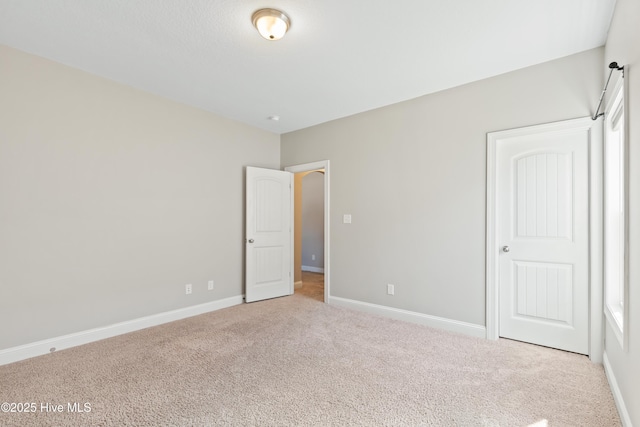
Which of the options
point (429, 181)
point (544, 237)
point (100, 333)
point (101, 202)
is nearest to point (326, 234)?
point (429, 181)

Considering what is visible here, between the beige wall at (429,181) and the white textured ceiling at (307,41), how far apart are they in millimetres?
233

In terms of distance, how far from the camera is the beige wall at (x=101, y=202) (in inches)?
102

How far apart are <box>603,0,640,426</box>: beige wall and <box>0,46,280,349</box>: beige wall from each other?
390 cm

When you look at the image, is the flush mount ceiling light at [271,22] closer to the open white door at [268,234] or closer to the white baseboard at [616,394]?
the open white door at [268,234]

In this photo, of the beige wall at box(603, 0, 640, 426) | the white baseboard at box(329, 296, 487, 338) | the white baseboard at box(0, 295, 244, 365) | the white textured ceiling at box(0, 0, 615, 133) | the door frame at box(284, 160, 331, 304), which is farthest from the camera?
the door frame at box(284, 160, 331, 304)

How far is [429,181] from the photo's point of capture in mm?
3471

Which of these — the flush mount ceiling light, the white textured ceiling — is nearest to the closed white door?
the white textured ceiling

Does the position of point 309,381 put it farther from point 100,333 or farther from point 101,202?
point 101,202

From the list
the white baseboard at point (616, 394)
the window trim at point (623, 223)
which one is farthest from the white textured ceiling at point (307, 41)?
the white baseboard at point (616, 394)

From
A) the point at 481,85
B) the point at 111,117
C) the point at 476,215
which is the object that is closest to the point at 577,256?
the point at 476,215

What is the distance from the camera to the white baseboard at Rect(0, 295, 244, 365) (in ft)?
8.39

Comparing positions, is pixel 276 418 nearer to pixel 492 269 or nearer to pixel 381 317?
pixel 381 317

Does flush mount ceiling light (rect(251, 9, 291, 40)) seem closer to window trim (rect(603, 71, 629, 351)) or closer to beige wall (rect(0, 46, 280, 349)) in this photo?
beige wall (rect(0, 46, 280, 349))

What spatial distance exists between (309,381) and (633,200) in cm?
225
